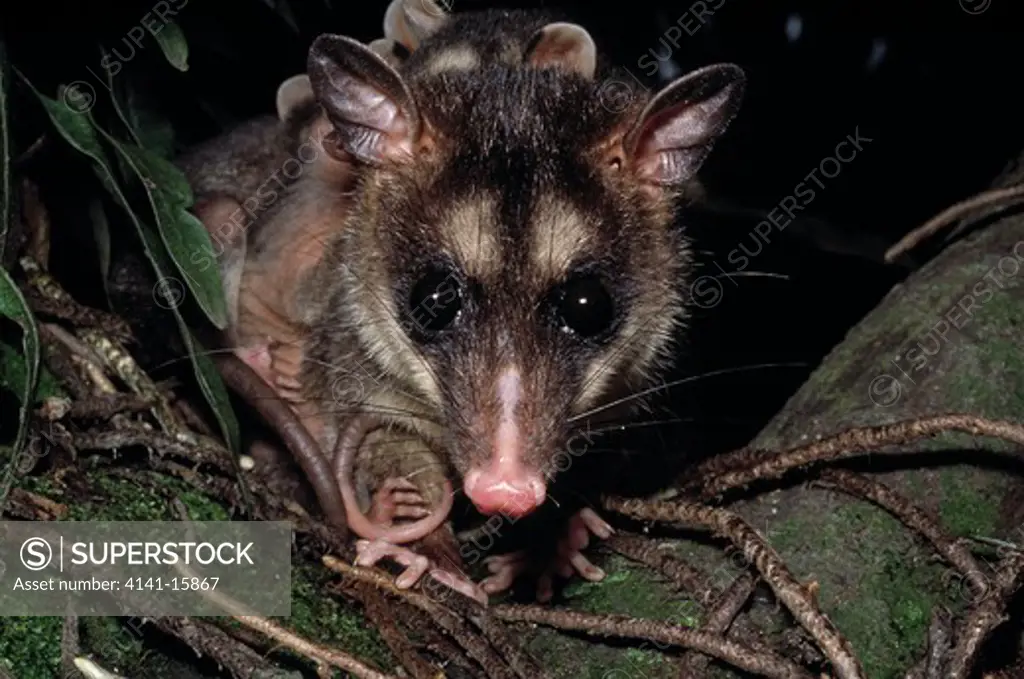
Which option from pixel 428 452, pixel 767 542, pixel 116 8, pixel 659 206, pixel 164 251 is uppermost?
pixel 116 8

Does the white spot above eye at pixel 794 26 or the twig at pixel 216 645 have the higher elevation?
the white spot above eye at pixel 794 26

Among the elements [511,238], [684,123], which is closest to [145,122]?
[511,238]

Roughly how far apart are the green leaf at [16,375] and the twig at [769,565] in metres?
1.35

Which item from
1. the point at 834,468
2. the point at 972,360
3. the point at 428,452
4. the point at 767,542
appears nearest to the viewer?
the point at 767,542

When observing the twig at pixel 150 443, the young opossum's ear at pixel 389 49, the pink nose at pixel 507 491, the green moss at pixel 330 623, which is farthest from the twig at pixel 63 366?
the young opossum's ear at pixel 389 49

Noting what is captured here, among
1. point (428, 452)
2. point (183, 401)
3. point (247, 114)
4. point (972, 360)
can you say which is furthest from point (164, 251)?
point (972, 360)

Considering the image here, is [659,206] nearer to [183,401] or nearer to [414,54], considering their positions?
[414,54]

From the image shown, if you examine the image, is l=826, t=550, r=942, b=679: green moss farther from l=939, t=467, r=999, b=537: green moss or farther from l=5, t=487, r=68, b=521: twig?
l=5, t=487, r=68, b=521: twig

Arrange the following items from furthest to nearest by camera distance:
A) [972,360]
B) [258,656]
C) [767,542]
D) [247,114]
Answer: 1. [247,114]
2. [972,360]
3. [767,542]
4. [258,656]

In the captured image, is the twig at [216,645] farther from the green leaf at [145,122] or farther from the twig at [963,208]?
the twig at [963,208]

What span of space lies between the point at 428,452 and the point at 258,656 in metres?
1.13

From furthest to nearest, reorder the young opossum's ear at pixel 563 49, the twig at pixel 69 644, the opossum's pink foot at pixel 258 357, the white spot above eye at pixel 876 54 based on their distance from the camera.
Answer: the white spot above eye at pixel 876 54 → the opossum's pink foot at pixel 258 357 → the young opossum's ear at pixel 563 49 → the twig at pixel 69 644

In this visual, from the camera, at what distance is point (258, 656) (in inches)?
90.6

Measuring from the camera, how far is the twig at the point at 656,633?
2.37m
